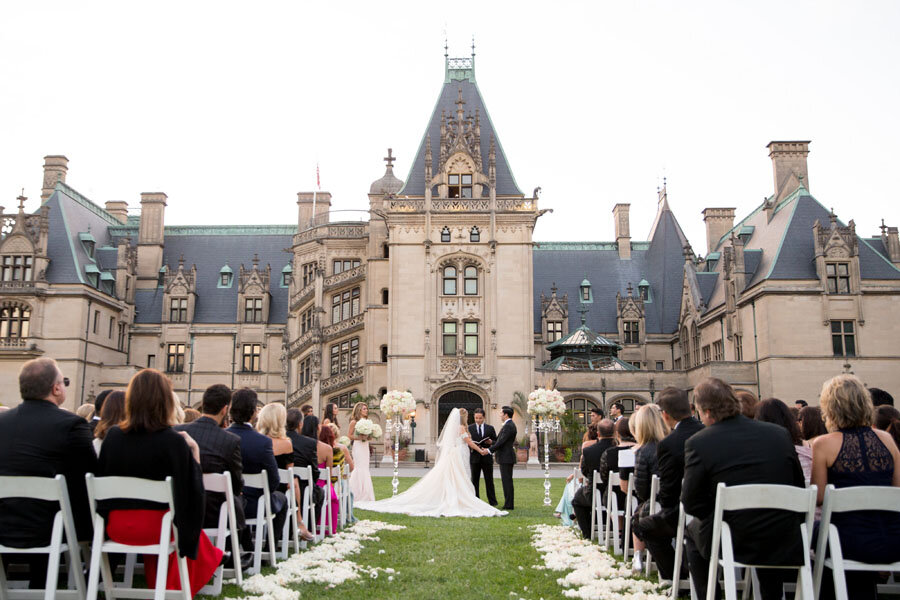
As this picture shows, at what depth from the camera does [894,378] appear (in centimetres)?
3594

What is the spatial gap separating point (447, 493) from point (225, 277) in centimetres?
3791

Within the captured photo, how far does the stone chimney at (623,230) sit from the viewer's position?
50344 millimetres

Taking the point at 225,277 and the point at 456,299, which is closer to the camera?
the point at 456,299

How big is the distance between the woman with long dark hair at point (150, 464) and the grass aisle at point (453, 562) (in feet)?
4.73

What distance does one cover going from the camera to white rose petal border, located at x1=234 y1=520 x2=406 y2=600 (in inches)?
279

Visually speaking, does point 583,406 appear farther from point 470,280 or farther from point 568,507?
point 568,507

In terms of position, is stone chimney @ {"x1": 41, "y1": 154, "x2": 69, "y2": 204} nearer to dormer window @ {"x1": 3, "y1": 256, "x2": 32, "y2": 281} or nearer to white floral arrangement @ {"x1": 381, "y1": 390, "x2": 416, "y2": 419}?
dormer window @ {"x1": 3, "y1": 256, "x2": 32, "y2": 281}

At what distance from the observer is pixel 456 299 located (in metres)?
38.8

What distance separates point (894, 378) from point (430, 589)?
35.3 meters

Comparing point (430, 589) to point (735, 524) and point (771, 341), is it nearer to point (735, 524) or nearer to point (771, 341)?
point (735, 524)

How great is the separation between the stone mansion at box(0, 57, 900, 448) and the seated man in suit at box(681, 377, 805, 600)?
31638 millimetres

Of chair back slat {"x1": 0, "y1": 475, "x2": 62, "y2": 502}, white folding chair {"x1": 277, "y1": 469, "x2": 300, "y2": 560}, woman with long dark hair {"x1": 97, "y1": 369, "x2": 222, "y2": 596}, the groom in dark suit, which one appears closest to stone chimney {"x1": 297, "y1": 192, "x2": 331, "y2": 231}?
the groom in dark suit

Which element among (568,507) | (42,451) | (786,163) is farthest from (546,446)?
(786,163)

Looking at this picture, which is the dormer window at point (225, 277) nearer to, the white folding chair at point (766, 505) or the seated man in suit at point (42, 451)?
the seated man in suit at point (42, 451)
